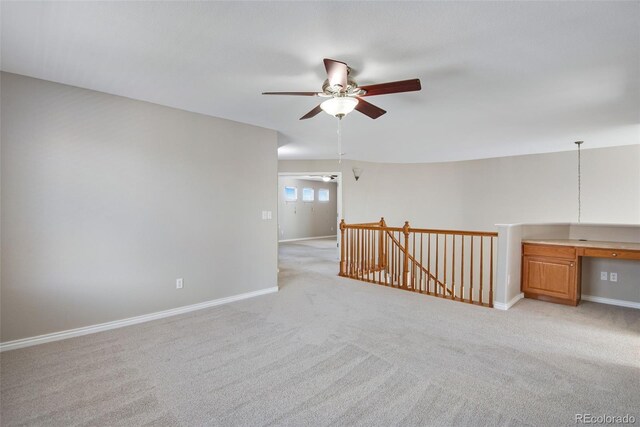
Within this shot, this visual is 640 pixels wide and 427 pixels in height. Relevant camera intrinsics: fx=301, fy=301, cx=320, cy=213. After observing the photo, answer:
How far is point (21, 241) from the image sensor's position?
2.62 meters

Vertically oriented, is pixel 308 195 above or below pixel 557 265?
above

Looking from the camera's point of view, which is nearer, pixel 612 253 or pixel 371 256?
pixel 612 253

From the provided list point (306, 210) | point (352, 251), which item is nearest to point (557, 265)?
point (352, 251)

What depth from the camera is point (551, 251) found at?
383cm

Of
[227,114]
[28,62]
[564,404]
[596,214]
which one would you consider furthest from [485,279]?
[28,62]

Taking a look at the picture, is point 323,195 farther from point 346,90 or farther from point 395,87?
point 395,87

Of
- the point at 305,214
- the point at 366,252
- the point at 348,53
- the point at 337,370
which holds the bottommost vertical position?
the point at 337,370

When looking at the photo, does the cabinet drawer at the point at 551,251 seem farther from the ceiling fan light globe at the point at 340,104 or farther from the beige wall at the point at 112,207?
the beige wall at the point at 112,207

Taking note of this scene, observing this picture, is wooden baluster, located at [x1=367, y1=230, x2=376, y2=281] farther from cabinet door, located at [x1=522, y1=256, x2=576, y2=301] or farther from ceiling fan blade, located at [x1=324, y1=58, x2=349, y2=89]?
ceiling fan blade, located at [x1=324, y1=58, x2=349, y2=89]

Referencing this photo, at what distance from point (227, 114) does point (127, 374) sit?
2.81m

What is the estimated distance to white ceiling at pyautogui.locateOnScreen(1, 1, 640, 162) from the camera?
1.76 metres

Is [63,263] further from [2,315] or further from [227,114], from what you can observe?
[227,114]

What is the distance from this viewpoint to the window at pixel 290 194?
34.0 ft

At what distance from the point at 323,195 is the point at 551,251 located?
27.9 feet
